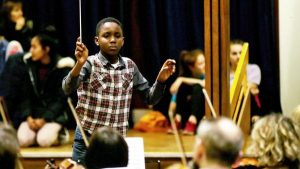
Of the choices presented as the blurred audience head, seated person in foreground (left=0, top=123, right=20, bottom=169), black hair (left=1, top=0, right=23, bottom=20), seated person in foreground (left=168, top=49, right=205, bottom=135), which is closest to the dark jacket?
black hair (left=1, top=0, right=23, bottom=20)

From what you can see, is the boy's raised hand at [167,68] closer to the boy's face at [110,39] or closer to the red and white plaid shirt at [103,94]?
the red and white plaid shirt at [103,94]

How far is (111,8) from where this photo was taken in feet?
17.5

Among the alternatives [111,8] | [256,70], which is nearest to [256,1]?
[256,70]

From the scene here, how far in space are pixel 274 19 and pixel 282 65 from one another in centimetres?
35

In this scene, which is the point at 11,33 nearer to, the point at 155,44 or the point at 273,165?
the point at 155,44

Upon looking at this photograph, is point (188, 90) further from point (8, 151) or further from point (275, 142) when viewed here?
point (8, 151)

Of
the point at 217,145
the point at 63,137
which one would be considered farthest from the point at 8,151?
the point at 63,137

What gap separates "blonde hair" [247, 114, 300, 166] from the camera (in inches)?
95.9

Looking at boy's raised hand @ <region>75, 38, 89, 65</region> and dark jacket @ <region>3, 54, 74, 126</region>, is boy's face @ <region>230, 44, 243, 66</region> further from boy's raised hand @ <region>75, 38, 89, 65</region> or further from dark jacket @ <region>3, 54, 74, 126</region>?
boy's raised hand @ <region>75, 38, 89, 65</region>

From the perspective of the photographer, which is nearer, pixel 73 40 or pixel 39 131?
pixel 39 131

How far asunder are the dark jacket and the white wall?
1.61 metres

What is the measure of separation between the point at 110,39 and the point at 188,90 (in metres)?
2.05

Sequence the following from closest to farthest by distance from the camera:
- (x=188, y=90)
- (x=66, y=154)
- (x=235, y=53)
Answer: (x=66, y=154) → (x=235, y=53) → (x=188, y=90)

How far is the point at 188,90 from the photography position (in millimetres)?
5109
